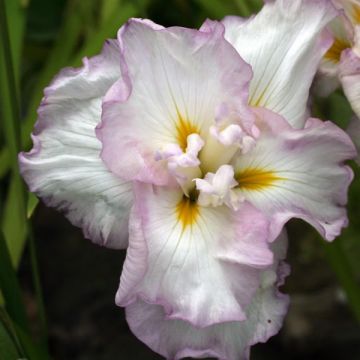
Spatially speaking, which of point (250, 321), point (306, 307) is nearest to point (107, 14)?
point (306, 307)

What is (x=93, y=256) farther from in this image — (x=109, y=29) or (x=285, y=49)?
(x=285, y=49)

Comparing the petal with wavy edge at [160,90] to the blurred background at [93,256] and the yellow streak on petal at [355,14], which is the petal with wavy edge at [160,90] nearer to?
the yellow streak on petal at [355,14]

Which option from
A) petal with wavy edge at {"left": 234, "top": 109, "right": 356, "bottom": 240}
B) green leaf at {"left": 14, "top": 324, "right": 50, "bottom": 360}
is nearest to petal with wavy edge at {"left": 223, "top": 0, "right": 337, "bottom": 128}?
petal with wavy edge at {"left": 234, "top": 109, "right": 356, "bottom": 240}

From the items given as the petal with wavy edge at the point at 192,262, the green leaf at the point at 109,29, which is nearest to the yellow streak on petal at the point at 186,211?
the petal with wavy edge at the point at 192,262

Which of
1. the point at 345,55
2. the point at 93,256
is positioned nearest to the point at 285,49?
the point at 345,55

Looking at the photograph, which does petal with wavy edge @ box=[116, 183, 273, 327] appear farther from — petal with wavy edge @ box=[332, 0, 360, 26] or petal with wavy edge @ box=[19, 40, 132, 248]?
petal with wavy edge @ box=[332, 0, 360, 26]

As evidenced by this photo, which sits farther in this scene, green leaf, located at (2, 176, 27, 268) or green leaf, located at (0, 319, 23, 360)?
green leaf, located at (2, 176, 27, 268)

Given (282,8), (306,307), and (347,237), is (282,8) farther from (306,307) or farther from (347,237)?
(306,307)
